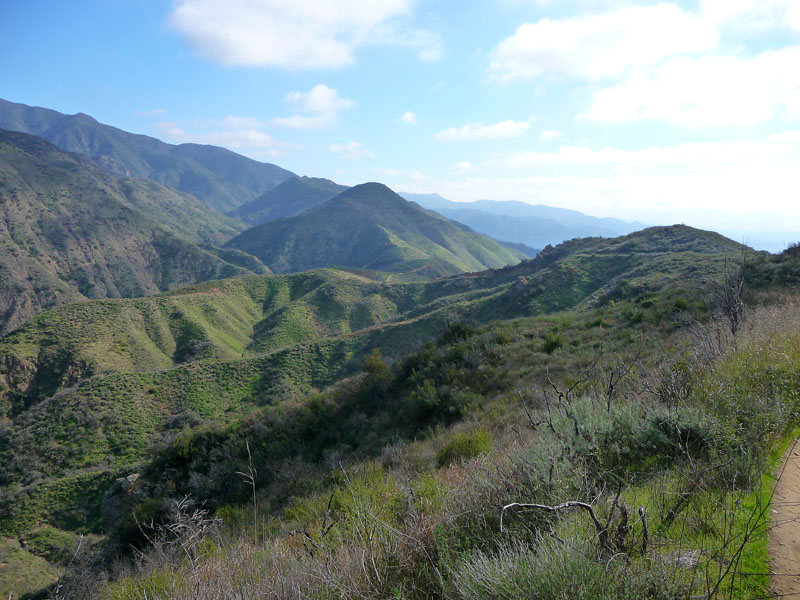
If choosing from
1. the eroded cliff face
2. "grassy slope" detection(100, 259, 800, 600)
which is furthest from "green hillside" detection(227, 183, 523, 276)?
"grassy slope" detection(100, 259, 800, 600)

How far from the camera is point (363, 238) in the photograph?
488ft

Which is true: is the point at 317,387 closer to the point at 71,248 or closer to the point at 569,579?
the point at 569,579

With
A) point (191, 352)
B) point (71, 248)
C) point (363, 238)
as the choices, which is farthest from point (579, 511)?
point (363, 238)

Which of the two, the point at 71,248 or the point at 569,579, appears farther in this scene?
the point at 71,248

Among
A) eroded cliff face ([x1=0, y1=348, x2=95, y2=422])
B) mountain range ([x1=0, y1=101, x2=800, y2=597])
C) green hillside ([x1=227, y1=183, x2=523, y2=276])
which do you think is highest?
A: green hillside ([x1=227, y1=183, x2=523, y2=276])

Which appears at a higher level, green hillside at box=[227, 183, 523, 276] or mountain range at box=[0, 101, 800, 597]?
green hillside at box=[227, 183, 523, 276]

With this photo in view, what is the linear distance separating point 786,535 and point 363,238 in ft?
491

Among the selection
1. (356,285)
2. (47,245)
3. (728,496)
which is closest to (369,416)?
(728,496)

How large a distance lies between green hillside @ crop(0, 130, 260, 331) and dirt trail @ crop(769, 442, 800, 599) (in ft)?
339

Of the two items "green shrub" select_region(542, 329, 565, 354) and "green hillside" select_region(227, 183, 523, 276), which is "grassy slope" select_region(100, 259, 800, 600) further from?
"green hillside" select_region(227, 183, 523, 276)

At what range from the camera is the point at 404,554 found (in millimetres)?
2568

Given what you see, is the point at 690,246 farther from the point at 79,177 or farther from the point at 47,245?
the point at 79,177

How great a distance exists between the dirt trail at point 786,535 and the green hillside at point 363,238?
123890mm

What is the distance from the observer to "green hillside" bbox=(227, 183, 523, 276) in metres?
141
